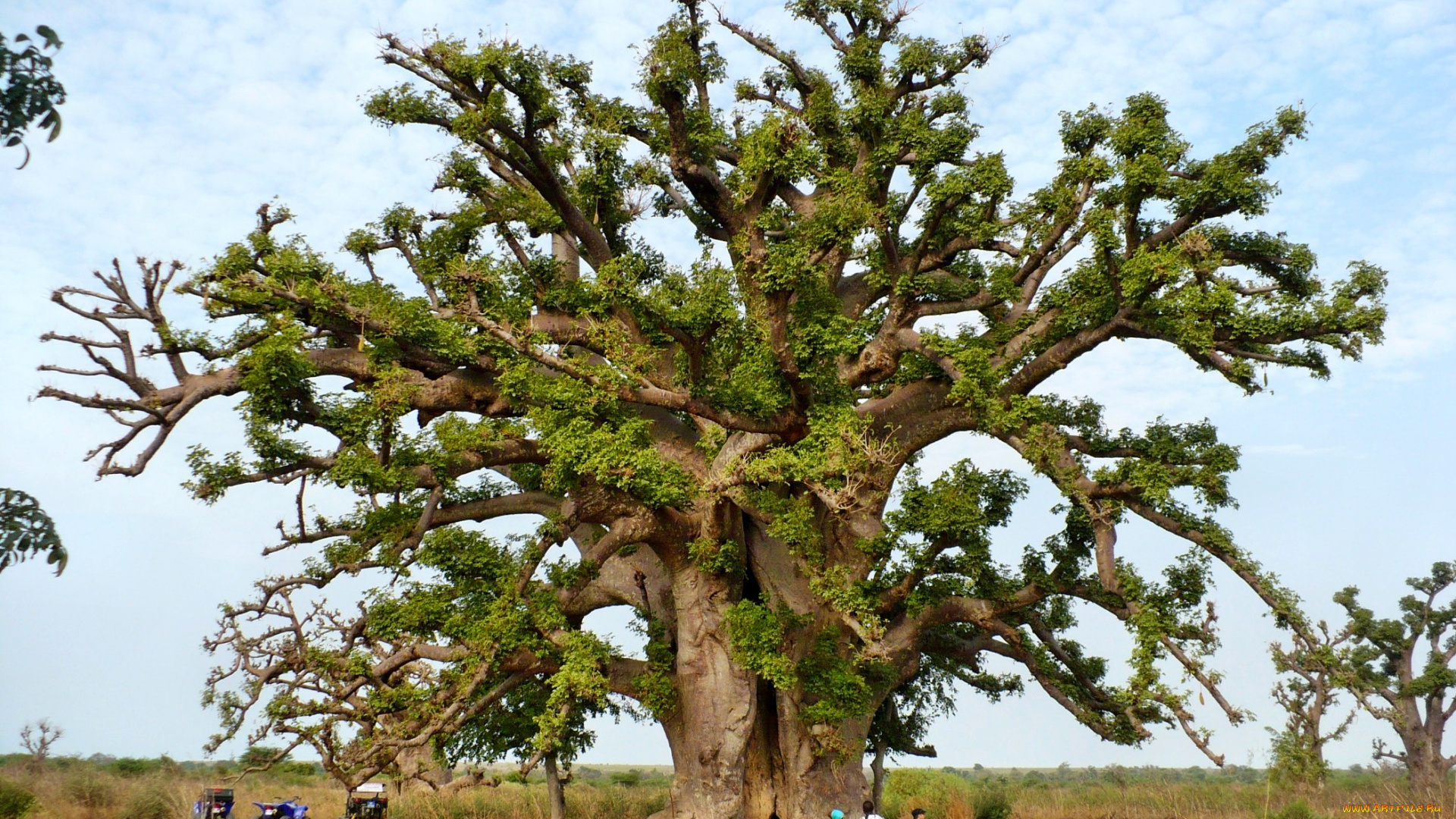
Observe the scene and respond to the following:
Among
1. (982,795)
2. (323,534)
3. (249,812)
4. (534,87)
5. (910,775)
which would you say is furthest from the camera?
(910,775)

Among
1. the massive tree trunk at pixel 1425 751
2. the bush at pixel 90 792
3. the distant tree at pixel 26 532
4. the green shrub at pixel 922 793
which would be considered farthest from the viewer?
the massive tree trunk at pixel 1425 751

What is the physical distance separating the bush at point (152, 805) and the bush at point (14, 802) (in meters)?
2.08

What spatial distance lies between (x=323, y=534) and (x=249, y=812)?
32.9 feet

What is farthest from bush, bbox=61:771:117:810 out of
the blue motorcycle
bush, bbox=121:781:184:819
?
the blue motorcycle

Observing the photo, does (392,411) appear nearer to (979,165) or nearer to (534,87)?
(534,87)

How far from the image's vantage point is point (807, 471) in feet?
47.9

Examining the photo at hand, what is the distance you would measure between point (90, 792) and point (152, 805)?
6.02 ft

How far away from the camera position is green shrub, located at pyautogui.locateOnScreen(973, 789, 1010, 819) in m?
22.6

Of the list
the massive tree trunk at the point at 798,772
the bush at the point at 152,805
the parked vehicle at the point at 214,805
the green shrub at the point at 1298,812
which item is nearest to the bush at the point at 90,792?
the bush at the point at 152,805

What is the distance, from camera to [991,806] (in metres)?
23.4

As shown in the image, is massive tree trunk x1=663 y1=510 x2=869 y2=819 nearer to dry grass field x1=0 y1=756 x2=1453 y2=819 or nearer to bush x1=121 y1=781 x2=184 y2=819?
dry grass field x1=0 y1=756 x2=1453 y2=819

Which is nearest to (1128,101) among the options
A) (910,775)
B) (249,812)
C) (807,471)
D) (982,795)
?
(807,471)

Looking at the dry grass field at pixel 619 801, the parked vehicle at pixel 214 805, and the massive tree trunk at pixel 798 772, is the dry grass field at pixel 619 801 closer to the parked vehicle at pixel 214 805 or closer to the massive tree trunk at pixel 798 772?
the massive tree trunk at pixel 798 772

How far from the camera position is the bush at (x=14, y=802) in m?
17.5
